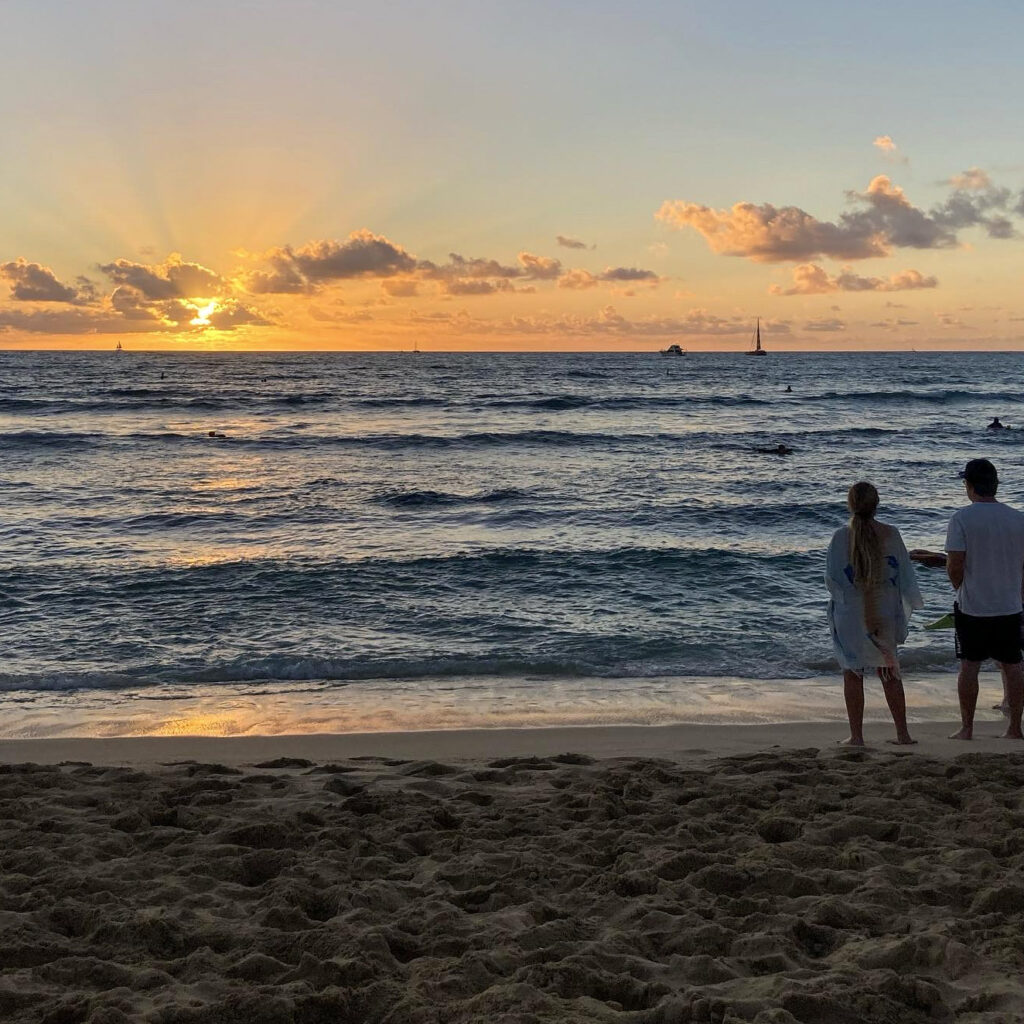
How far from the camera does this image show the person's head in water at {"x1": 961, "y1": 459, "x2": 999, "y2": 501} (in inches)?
236

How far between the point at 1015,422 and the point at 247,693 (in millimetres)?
38294

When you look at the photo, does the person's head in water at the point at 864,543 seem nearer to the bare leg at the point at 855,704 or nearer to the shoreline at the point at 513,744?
the bare leg at the point at 855,704

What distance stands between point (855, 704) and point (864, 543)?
112 centimetres

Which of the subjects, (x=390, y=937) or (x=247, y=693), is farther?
(x=247, y=693)

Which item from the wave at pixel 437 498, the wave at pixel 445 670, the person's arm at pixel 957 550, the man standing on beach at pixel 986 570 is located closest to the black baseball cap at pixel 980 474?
the man standing on beach at pixel 986 570

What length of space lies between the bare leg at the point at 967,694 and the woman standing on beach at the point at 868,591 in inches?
24.0

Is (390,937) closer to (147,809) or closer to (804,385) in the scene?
(147,809)

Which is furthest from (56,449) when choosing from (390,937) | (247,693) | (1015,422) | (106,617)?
(1015,422)

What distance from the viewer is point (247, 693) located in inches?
326

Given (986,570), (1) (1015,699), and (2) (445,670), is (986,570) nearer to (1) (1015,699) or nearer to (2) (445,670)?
(1) (1015,699)

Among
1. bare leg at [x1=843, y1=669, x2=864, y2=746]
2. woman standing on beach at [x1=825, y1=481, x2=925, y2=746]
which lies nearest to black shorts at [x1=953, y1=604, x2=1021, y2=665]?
woman standing on beach at [x1=825, y1=481, x2=925, y2=746]

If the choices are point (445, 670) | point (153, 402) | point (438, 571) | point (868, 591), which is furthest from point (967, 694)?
point (153, 402)

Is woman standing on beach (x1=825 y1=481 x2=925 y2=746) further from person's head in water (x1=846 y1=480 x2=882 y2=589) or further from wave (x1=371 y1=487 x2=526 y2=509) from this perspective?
wave (x1=371 y1=487 x2=526 y2=509)

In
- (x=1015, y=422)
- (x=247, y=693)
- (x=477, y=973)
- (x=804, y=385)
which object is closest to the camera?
(x=477, y=973)
